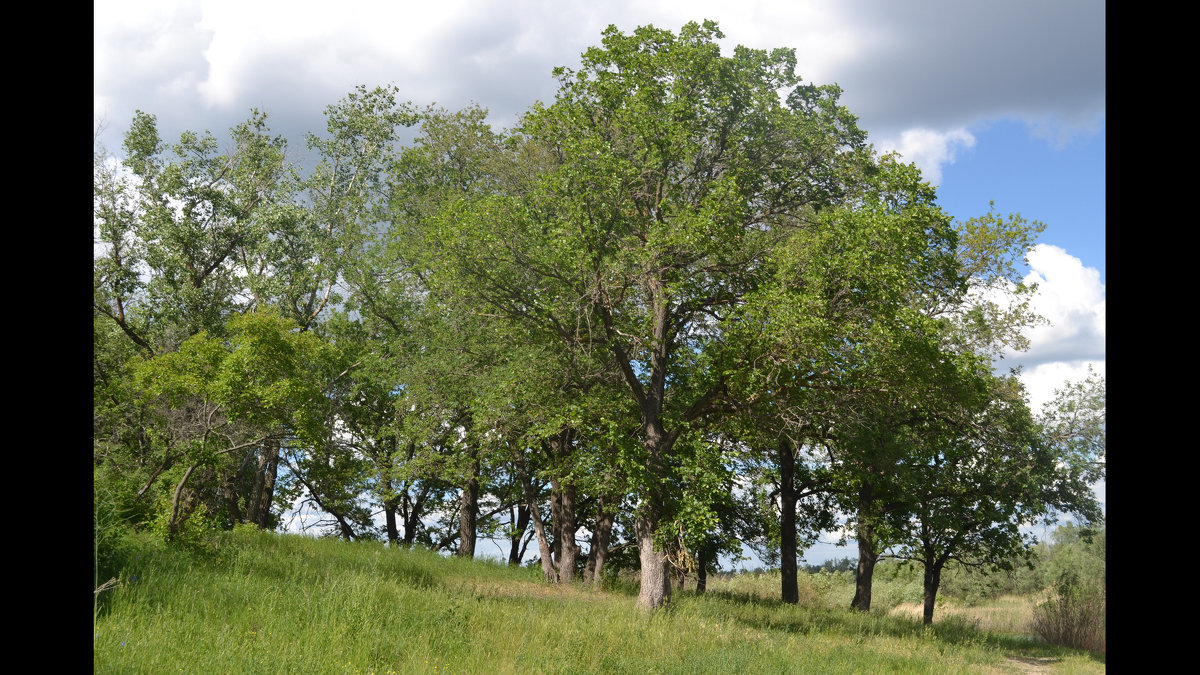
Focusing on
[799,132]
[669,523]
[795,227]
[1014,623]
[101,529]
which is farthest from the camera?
[1014,623]

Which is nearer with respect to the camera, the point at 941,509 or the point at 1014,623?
A: the point at 941,509

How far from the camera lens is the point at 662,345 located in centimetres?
1714

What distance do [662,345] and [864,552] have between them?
1297 centimetres

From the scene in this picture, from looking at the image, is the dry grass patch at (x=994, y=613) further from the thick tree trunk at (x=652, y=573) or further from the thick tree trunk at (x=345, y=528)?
the thick tree trunk at (x=345, y=528)

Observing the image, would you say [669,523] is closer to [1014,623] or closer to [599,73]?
[599,73]

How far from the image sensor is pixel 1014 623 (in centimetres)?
2692

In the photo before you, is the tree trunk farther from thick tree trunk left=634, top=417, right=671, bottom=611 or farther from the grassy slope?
thick tree trunk left=634, top=417, right=671, bottom=611

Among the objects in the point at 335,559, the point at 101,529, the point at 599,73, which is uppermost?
the point at 599,73

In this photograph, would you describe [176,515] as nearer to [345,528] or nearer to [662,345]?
[662,345]

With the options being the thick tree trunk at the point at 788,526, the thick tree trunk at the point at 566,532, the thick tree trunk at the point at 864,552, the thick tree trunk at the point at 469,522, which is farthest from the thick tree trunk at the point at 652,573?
the thick tree trunk at the point at 469,522

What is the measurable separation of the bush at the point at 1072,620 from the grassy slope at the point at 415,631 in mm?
3753

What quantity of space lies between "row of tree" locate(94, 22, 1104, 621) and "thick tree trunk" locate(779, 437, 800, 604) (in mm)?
110
